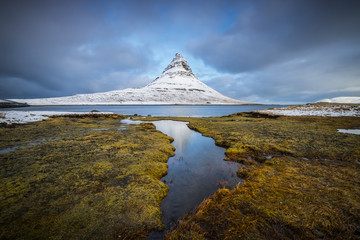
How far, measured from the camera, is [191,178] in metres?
9.69

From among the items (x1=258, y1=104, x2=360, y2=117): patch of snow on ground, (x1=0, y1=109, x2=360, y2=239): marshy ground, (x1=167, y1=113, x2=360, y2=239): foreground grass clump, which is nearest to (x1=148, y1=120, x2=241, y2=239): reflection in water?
(x1=0, y1=109, x2=360, y2=239): marshy ground

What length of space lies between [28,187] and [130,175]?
4.62 meters

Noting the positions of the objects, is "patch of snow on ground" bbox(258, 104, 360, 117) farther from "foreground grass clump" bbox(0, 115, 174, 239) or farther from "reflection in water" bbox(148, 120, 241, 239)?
"foreground grass clump" bbox(0, 115, 174, 239)

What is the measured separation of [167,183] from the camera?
29.4ft

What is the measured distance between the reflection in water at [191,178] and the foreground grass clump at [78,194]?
0.59 m

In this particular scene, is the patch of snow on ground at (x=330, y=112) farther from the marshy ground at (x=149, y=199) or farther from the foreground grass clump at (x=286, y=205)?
the foreground grass clump at (x=286, y=205)

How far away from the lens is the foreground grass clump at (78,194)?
15.7 feet

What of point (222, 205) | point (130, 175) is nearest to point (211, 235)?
point (222, 205)

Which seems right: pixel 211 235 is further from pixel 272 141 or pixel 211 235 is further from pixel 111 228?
pixel 272 141

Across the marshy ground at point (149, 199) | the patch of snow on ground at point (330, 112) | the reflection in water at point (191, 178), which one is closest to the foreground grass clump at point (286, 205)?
the marshy ground at point (149, 199)

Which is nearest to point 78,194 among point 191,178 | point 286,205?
point 191,178

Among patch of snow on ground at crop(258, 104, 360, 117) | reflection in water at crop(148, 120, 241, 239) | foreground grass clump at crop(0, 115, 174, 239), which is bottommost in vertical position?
reflection in water at crop(148, 120, 241, 239)

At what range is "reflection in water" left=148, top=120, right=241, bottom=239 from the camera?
22.1 feet

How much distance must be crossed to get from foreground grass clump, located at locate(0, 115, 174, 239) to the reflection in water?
23.2 inches
